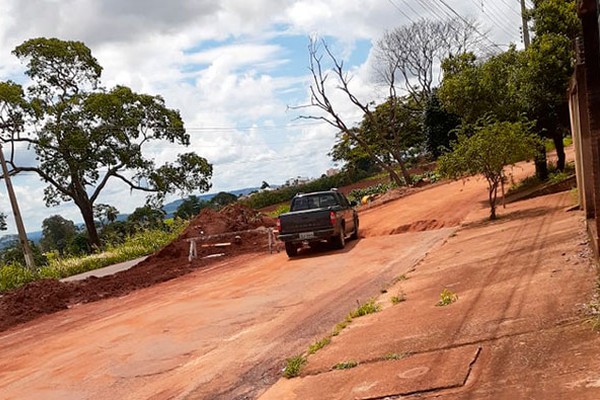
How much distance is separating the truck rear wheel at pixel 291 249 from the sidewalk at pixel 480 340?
8489 mm

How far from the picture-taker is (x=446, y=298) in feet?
28.4

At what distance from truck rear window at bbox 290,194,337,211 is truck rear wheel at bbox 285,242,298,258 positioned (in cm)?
148

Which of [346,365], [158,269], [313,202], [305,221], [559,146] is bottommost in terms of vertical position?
[158,269]

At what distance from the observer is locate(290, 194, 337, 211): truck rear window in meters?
20.1

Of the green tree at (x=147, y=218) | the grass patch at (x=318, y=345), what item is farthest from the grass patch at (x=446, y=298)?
the green tree at (x=147, y=218)

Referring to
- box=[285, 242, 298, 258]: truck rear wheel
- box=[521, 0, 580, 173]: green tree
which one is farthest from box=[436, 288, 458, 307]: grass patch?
box=[521, 0, 580, 173]: green tree

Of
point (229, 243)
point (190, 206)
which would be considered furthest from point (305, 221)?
point (190, 206)

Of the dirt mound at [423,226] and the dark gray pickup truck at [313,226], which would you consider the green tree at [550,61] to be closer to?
the dirt mound at [423,226]

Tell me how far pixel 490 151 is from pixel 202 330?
35.7 feet

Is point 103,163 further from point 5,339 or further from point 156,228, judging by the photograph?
point 5,339

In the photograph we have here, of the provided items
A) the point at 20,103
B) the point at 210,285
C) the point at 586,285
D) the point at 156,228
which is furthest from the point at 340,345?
the point at 20,103

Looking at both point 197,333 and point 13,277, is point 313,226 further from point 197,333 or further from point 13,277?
point 13,277

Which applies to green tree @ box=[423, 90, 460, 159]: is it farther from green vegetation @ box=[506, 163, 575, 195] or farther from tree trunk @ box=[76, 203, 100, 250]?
tree trunk @ box=[76, 203, 100, 250]

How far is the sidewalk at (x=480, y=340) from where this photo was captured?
5.30 m
